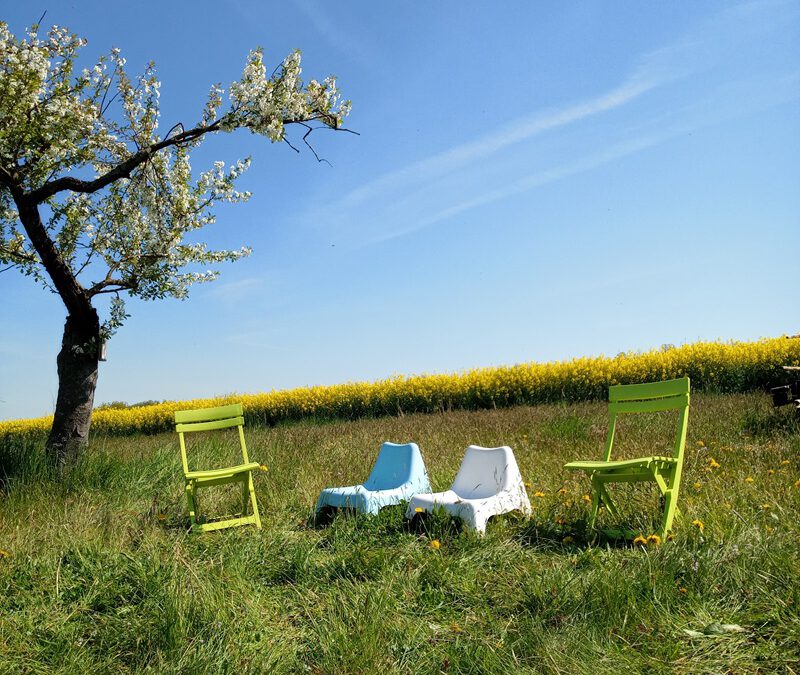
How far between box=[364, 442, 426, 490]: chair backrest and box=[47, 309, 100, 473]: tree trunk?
3.75 metres

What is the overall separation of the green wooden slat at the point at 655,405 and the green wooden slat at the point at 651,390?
0.05 m

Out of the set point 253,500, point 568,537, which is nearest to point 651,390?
point 568,537

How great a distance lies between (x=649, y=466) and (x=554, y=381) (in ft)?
31.4

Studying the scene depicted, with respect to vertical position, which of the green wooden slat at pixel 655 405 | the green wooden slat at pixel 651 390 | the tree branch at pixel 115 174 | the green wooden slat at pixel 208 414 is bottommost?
the green wooden slat at pixel 655 405

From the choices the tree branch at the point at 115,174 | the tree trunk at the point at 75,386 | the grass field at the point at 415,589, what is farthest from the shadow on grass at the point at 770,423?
the tree trunk at the point at 75,386

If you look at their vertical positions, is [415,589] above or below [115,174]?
below

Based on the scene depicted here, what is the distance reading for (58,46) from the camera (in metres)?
7.71

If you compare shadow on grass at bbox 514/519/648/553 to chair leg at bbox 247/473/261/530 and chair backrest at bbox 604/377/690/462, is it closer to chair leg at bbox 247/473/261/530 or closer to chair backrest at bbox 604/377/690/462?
chair backrest at bbox 604/377/690/462

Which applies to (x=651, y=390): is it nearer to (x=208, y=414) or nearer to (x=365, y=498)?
(x=365, y=498)

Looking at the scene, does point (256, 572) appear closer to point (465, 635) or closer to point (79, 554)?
point (79, 554)

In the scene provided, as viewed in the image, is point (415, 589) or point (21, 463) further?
point (21, 463)

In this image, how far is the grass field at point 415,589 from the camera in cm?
297

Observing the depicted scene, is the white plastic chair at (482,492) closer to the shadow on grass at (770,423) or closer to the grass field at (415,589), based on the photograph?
the grass field at (415,589)

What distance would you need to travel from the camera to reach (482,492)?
5473 mm
